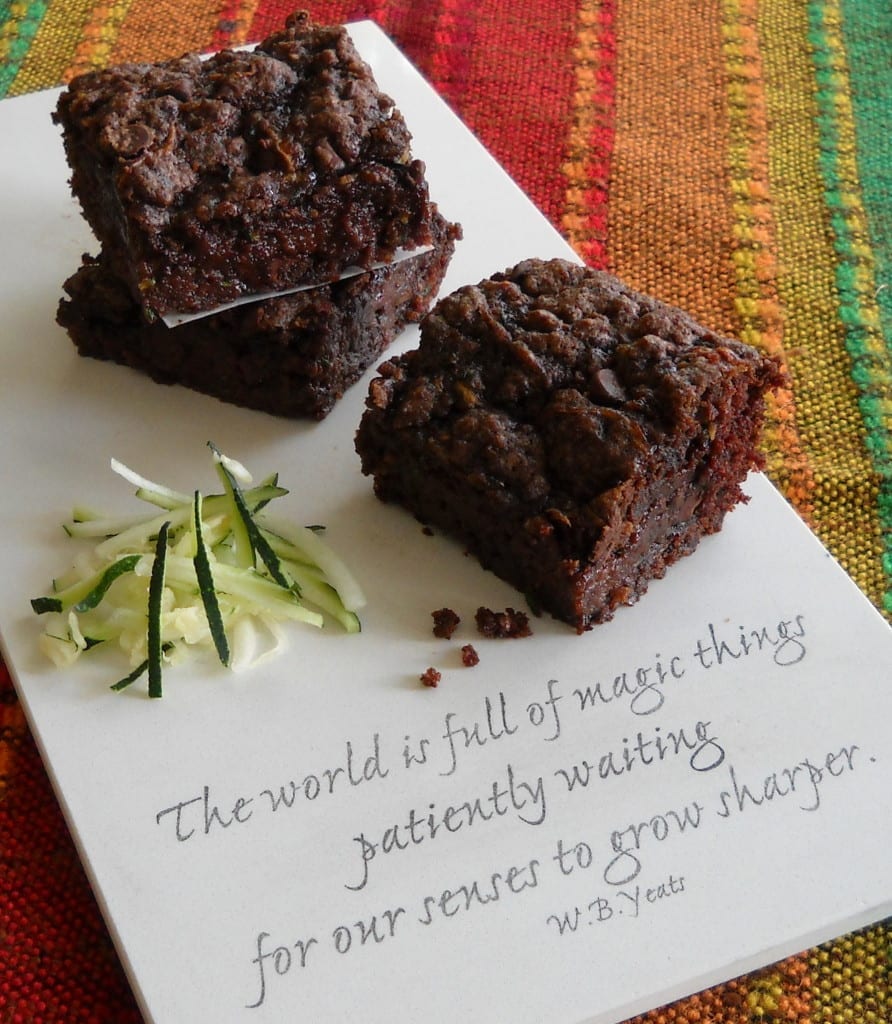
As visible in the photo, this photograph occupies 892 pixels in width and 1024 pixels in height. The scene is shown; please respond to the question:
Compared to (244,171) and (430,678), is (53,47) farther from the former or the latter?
(430,678)

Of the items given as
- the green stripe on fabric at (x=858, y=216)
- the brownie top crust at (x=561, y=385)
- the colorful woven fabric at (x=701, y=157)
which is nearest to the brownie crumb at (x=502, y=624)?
the brownie top crust at (x=561, y=385)

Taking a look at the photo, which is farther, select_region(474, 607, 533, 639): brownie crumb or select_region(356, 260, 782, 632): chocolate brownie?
select_region(474, 607, 533, 639): brownie crumb

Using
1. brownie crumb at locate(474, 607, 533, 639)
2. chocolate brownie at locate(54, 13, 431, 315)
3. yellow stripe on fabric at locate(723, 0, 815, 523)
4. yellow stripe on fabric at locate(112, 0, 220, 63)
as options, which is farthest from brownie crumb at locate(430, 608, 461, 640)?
yellow stripe on fabric at locate(112, 0, 220, 63)

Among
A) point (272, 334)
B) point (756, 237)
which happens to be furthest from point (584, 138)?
point (272, 334)

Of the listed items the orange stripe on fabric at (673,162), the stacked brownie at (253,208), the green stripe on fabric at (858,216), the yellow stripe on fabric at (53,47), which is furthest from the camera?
the yellow stripe on fabric at (53,47)

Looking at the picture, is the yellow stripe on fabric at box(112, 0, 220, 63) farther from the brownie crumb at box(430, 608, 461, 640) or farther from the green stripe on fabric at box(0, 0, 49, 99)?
the brownie crumb at box(430, 608, 461, 640)

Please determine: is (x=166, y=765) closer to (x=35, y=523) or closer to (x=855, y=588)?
(x=35, y=523)

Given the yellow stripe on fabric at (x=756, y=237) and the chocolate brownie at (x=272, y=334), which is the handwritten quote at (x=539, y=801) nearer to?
the yellow stripe on fabric at (x=756, y=237)
